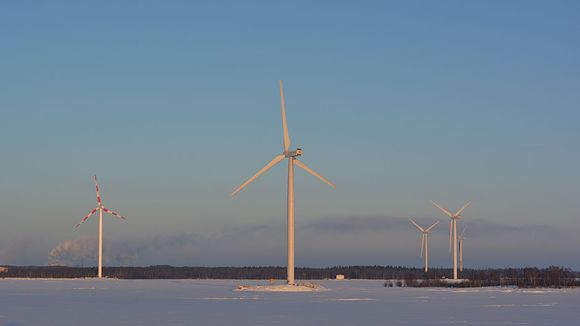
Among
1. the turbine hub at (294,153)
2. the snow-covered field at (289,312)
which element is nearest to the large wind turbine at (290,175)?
the turbine hub at (294,153)

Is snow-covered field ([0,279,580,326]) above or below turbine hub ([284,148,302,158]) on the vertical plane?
below

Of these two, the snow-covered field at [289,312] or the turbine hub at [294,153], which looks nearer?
the snow-covered field at [289,312]

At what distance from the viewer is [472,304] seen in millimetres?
54250

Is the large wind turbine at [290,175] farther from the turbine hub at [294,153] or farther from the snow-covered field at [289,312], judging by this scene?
the snow-covered field at [289,312]

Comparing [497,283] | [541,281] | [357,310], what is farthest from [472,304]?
[497,283]

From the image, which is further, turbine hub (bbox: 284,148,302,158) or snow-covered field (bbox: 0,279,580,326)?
turbine hub (bbox: 284,148,302,158)

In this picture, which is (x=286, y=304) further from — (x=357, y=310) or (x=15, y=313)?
(x=15, y=313)

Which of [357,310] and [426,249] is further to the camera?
[426,249]

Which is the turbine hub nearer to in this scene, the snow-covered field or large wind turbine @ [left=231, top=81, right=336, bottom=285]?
large wind turbine @ [left=231, top=81, right=336, bottom=285]

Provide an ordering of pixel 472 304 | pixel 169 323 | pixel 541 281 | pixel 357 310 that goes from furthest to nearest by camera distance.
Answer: pixel 541 281
pixel 472 304
pixel 357 310
pixel 169 323

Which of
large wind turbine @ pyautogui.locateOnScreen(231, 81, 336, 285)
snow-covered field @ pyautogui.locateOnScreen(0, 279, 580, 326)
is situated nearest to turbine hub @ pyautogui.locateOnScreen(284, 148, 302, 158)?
large wind turbine @ pyautogui.locateOnScreen(231, 81, 336, 285)

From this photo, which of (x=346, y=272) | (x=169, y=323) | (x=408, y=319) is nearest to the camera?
(x=169, y=323)

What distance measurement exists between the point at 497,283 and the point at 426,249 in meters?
31.2

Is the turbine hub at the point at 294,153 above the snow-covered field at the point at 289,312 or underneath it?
above
